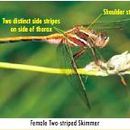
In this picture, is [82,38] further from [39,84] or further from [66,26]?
[39,84]

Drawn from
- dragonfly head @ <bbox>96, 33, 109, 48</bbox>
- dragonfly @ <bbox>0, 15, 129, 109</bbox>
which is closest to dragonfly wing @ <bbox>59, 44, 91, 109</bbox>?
dragonfly @ <bbox>0, 15, 129, 109</bbox>

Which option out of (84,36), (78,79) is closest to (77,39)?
(84,36)

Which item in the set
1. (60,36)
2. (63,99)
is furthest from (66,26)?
(63,99)
